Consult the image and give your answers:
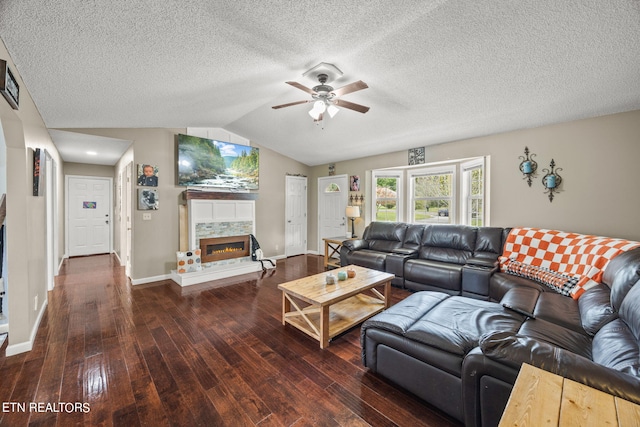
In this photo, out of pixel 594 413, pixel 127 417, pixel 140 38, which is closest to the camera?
pixel 594 413

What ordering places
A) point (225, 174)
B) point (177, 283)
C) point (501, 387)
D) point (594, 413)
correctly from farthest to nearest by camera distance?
point (225, 174), point (177, 283), point (501, 387), point (594, 413)

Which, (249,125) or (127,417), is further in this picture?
(249,125)

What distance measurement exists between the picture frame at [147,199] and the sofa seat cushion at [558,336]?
501 centimetres

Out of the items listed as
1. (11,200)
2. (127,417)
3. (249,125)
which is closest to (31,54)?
(11,200)

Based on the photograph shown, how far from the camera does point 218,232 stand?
4895 millimetres

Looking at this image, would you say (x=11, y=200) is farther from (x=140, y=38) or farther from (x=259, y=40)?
(x=259, y=40)

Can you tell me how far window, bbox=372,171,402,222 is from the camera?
540cm

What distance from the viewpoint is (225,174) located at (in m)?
5.10

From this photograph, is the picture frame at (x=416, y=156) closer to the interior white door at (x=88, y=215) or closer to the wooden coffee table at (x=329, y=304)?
the wooden coffee table at (x=329, y=304)

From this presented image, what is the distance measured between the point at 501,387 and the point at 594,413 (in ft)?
1.65

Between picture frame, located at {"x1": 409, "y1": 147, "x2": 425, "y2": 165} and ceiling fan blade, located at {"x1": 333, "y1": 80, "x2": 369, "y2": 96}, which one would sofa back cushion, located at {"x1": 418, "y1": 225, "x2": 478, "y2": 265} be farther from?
ceiling fan blade, located at {"x1": 333, "y1": 80, "x2": 369, "y2": 96}

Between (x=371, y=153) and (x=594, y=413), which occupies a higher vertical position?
(x=371, y=153)

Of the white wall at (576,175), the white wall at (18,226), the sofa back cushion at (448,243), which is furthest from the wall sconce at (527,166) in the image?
the white wall at (18,226)

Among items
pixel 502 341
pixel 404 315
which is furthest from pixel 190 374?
pixel 502 341
